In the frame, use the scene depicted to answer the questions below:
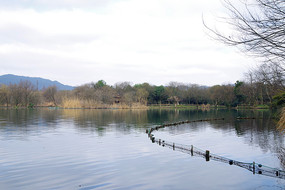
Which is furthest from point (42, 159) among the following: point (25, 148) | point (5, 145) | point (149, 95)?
point (149, 95)

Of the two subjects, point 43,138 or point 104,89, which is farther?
point 104,89

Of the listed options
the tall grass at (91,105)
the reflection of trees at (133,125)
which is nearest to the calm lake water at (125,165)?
the reflection of trees at (133,125)

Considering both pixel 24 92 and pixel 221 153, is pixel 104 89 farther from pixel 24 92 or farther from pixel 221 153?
pixel 221 153

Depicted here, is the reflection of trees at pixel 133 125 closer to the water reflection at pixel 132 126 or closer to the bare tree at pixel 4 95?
the water reflection at pixel 132 126

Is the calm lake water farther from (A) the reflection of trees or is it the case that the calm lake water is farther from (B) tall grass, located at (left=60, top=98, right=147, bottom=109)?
(B) tall grass, located at (left=60, top=98, right=147, bottom=109)

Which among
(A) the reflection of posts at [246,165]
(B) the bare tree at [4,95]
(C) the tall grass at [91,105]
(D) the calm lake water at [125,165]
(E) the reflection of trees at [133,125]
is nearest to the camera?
(D) the calm lake water at [125,165]

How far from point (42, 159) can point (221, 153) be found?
37.2 ft

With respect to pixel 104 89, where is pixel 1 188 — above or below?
below

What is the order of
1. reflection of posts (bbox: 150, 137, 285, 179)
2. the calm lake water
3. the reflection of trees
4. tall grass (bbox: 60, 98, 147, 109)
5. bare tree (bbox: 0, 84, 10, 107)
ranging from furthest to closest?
bare tree (bbox: 0, 84, 10, 107) < tall grass (bbox: 60, 98, 147, 109) < the reflection of trees < reflection of posts (bbox: 150, 137, 285, 179) < the calm lake water

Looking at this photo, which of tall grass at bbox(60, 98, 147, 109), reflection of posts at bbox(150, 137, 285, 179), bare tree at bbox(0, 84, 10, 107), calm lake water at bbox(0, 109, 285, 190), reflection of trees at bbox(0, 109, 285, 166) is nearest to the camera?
calm lake water at bbox(0, 109, 285, 190)

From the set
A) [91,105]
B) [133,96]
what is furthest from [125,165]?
[133,96]

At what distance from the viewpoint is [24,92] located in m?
87.6

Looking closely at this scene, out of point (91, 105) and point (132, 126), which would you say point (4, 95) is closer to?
point (91, 105)

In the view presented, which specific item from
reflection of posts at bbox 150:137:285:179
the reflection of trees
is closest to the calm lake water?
reflection of posts at bbox 150:137:285:179
